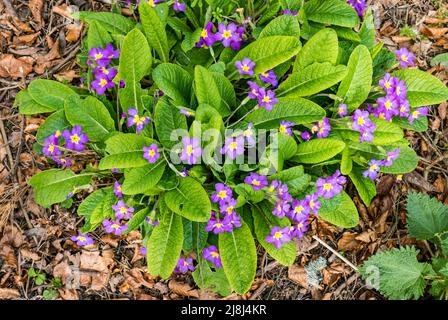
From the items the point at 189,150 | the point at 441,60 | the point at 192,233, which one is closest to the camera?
the point at 189,150

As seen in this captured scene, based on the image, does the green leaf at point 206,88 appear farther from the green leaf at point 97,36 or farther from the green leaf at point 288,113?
the green leaf at point 97,36

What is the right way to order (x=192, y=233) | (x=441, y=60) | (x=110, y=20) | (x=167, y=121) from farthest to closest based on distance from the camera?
(x=441, y=60)
(x=110, y=20)
(x=192, y=233)
(x=167, y=121)

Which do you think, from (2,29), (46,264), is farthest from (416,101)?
(2,29)

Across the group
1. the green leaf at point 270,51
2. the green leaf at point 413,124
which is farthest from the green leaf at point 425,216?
the green leaf at point 270,51

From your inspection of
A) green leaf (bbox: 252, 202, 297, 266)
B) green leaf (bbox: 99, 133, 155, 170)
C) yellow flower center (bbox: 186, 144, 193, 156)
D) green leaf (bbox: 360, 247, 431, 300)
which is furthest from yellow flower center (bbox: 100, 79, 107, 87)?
green leaf (bbox: 360, 247, 431, 300)

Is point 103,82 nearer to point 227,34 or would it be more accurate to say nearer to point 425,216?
point 227,34

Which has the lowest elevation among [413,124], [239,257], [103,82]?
[239,257]

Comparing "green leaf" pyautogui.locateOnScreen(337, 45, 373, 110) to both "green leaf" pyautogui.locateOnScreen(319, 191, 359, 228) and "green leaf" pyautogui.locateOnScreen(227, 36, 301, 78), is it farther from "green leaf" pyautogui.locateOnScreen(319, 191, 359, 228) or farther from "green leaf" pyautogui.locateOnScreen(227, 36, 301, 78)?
"green leaf" pyautogui.locateOnScreen(319, 191, 359, 228)

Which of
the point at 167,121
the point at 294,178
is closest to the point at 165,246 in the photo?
the point at 167,121

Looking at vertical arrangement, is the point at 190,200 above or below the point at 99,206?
above
